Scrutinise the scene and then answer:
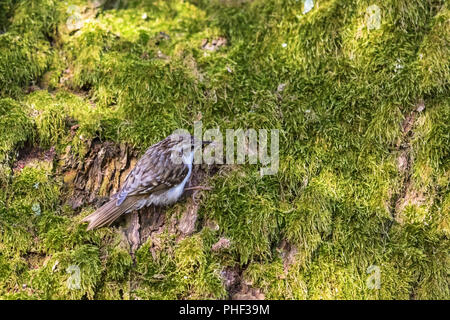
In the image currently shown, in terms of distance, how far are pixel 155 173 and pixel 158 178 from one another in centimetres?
5

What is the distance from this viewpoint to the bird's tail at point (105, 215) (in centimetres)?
374

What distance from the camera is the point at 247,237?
3754 millimetres

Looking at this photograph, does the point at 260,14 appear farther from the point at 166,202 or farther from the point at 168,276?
the point at 168,276

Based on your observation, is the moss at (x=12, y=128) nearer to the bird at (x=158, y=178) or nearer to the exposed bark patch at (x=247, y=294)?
the bird at (x=158, y=178)

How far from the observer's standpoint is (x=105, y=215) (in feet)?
12.3

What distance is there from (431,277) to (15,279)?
326cm

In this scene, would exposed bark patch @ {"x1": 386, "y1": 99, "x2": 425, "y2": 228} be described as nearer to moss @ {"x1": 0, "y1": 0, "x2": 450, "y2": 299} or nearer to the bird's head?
moss @ {"x1": 0, "y1": 0, "x2": 450, "y2": 299}

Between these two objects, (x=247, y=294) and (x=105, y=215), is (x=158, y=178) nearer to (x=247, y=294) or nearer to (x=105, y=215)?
(x=105, y=215)

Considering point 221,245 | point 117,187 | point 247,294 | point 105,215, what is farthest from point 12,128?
point 247,294

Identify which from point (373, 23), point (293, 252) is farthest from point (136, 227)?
Answer: point (373, 23)

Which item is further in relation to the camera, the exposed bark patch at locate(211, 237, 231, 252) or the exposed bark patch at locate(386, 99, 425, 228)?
the exposed bark patch at locate(386, 99, 425, 228)

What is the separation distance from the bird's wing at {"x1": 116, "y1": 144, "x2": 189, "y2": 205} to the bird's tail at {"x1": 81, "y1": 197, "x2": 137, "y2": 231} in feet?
0.51

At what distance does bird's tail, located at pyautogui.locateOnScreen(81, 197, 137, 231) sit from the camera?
3736 mm

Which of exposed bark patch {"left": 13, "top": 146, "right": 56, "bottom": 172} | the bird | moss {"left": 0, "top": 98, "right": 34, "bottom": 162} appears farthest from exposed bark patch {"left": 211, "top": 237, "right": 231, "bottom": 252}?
moss {"left": 0, "top": 98, "right": 34, "bottom": 162}
